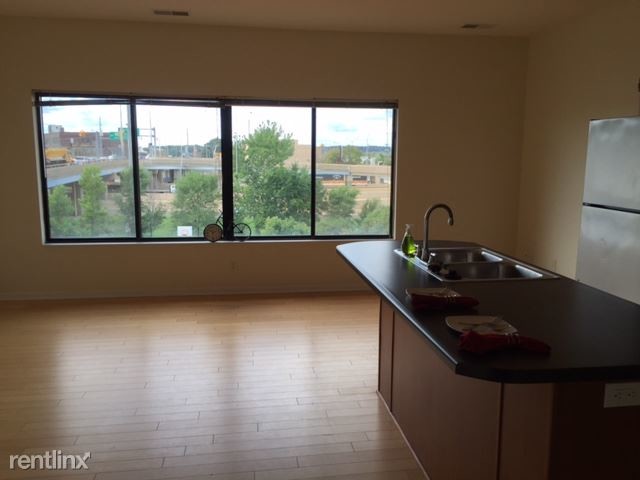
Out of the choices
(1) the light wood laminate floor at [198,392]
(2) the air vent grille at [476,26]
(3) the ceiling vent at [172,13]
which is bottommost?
(1) the light wood laminate floor at [198,392]

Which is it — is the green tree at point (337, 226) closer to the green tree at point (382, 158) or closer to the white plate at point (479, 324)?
the green tree at point (382, 158)

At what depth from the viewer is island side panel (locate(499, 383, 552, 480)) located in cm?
160

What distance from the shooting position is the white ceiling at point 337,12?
4441 mm

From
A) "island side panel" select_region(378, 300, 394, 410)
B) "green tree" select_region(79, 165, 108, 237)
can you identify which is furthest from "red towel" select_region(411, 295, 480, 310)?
"green tree" select_region(79, 165, 108, 237)

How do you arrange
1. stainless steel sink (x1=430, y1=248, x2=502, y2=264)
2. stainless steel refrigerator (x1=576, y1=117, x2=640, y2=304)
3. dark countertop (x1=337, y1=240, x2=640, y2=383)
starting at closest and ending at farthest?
dark countertop (x1=337, y1=240, x2=640, y2=383) < stainless steel sink (x1=430, y1=248, x2=502, y2=264) < stainless steel refrigerator (x1=576, y1=117, x2=640, y2=304)

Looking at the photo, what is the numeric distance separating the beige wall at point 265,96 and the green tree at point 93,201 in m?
0.27

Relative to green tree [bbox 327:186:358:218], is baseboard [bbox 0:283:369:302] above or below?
below

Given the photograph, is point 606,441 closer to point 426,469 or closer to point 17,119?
point 426,469

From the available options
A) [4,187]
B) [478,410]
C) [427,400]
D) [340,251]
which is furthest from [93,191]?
[478,410]

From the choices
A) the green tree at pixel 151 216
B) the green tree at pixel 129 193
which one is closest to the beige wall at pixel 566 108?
the green tree at pixel 151 216

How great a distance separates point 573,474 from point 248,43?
16.0 ft

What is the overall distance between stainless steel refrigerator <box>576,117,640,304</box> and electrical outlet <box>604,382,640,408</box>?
215cm

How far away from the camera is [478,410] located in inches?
77.5

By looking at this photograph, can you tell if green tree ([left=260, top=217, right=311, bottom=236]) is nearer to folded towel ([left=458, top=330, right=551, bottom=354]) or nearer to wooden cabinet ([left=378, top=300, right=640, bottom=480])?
wooden cabinet ([left=378, top=300, right=640, bottom=480])
